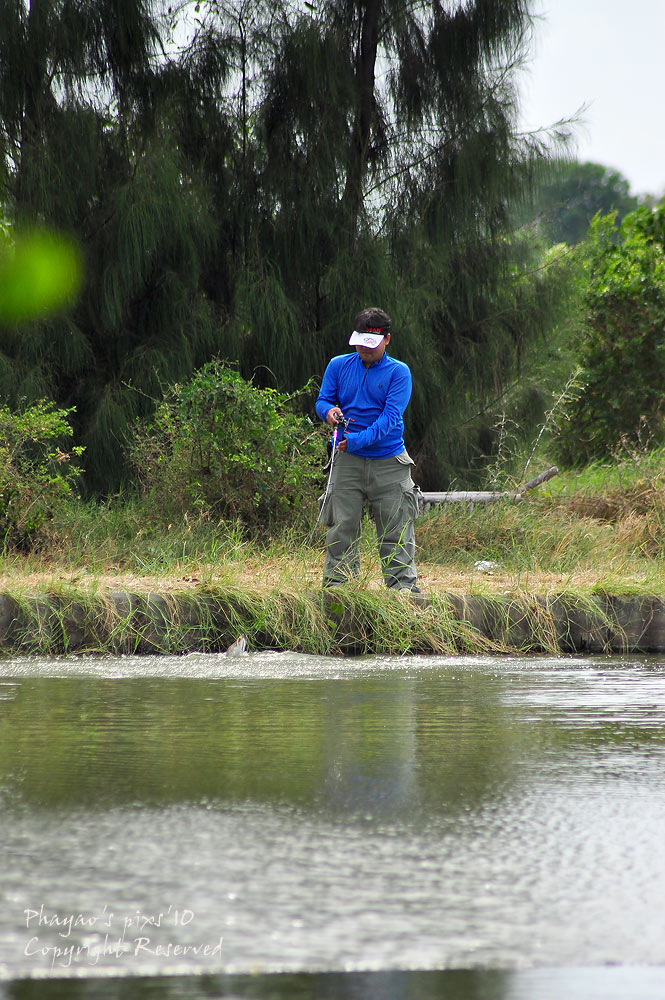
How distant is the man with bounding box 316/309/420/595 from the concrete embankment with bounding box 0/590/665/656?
0.99 ft

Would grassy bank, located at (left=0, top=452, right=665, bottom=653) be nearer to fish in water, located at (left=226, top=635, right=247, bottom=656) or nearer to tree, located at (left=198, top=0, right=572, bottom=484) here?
fish in water, located at (left=226, top=635, right=247, bottom=656)

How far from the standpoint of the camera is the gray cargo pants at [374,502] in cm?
738

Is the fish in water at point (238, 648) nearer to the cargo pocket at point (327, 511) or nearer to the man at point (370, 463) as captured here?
the man at point (370, 463)

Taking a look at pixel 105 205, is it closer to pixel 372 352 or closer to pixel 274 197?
pixel 274 197

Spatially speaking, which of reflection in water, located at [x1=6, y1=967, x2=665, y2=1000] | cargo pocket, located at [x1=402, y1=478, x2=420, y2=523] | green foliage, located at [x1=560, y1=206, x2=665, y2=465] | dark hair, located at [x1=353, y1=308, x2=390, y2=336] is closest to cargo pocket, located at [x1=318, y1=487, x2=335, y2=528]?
cargo pocket, located at [x1=402, y1=478, x2=420, y2=523]

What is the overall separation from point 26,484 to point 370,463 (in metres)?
2.86

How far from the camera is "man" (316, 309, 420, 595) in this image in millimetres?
7199

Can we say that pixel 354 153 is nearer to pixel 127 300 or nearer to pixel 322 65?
pixel 322 65

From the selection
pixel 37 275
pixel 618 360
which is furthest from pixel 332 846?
pixel 618 360

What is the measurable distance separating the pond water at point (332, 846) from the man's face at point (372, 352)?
268 centimetres

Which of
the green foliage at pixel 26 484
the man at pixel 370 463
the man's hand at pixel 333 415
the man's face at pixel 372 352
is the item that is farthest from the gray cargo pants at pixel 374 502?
the green foliage at pixel 26 484

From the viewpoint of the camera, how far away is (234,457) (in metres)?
8.84

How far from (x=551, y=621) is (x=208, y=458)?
3.13 metres

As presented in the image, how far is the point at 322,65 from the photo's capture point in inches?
453
